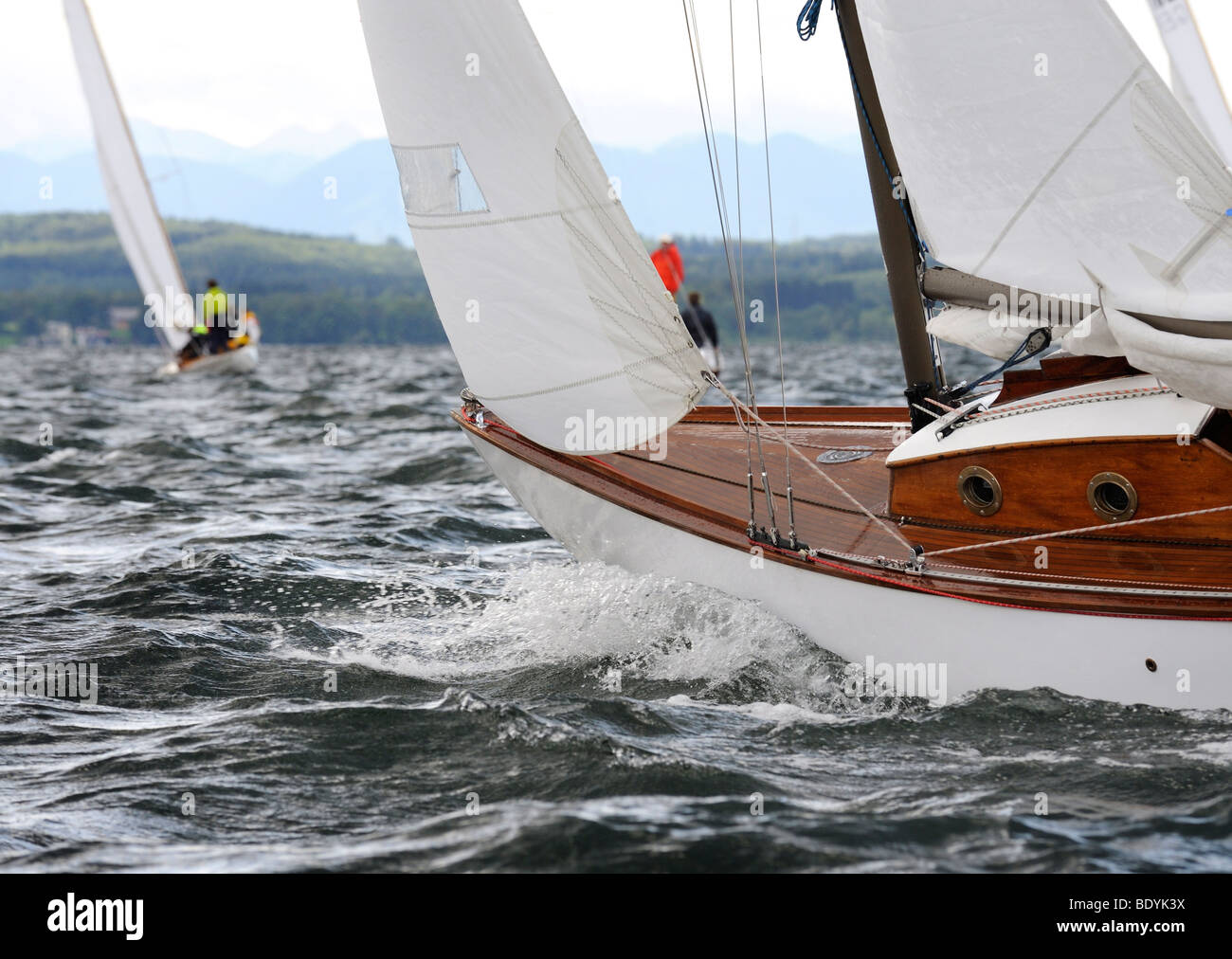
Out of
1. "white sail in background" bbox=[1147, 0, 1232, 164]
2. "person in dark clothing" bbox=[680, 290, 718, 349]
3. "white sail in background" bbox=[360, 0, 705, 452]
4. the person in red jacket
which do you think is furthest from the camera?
"person in dark clothing" bbox=[680, 290, 718, 349]

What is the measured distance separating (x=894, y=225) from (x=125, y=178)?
83.7 ft

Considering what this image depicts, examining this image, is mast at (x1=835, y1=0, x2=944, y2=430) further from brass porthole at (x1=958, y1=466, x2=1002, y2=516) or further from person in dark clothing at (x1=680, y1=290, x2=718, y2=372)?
person in dark clothing at (x1=680, y1=290, x2=718, y2=372)

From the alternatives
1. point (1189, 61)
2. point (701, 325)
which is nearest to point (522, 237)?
point (1189, 61)

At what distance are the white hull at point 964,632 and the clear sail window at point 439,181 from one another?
1294mm

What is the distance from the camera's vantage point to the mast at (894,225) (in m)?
4.88

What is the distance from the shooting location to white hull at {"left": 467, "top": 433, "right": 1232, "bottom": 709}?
12.8ft

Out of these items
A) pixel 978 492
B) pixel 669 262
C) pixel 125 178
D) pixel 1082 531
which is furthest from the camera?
pixel 125 178

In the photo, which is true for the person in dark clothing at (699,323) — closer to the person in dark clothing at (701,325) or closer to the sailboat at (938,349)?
the person in dark clothing at (701,325)

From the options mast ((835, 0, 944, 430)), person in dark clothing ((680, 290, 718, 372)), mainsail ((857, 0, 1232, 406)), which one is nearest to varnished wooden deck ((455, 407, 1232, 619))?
mast ((835, 0, 944, 430))

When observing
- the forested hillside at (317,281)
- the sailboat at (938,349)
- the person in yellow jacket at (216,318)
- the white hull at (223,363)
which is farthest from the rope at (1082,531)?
the forested hillside at (317,281)

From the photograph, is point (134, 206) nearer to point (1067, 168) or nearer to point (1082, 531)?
point (1067, 168)

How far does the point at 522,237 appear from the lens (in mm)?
4914

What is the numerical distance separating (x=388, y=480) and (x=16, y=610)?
177 inches
